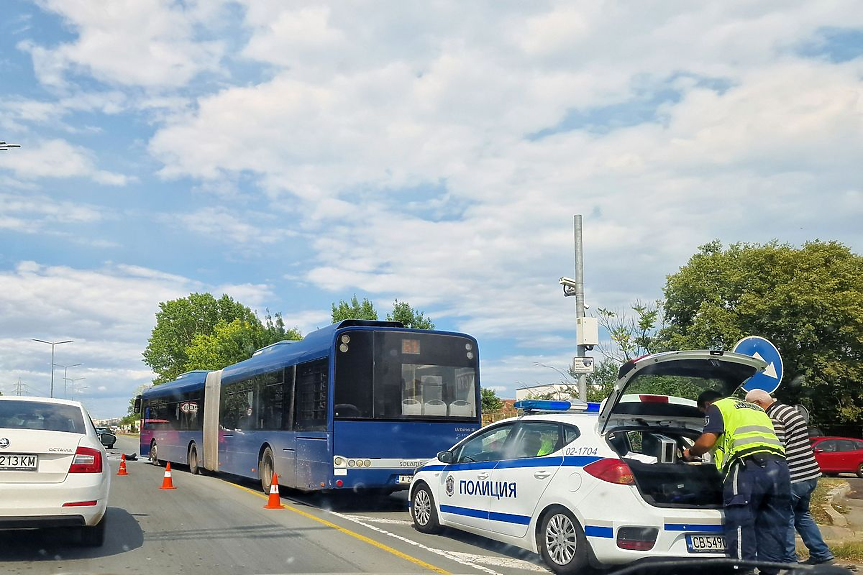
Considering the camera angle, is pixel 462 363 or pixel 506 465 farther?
pixel 462 363

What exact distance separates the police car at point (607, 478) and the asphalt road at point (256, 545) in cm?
56

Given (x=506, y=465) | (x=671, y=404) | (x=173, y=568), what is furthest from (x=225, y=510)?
(x=671, y=404)

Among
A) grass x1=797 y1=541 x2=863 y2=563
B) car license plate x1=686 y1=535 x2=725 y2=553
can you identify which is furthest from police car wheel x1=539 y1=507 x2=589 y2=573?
grass x1=797 y1=541 x2=863 y2=563

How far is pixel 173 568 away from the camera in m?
7.95

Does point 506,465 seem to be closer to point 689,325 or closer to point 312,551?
point 312,551

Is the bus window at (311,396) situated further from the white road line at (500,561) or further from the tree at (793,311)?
the tree at (793,311)

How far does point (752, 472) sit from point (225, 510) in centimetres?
841

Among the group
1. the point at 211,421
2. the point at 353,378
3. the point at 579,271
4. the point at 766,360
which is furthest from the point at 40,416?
the point at 211,421

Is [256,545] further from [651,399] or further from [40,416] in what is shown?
[651,399]

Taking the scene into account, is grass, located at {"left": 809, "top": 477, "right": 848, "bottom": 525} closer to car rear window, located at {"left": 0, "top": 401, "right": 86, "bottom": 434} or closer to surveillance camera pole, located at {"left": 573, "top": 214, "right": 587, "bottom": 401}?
surveillance camera pole, located at {"left": 573, "top": 214, "right": 587, "bottom": 401}

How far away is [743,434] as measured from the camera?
7.51 metres

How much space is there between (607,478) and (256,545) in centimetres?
423

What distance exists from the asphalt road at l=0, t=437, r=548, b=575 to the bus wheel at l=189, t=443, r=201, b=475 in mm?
8883

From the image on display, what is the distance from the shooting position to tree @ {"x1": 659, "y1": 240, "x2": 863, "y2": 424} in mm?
39219
